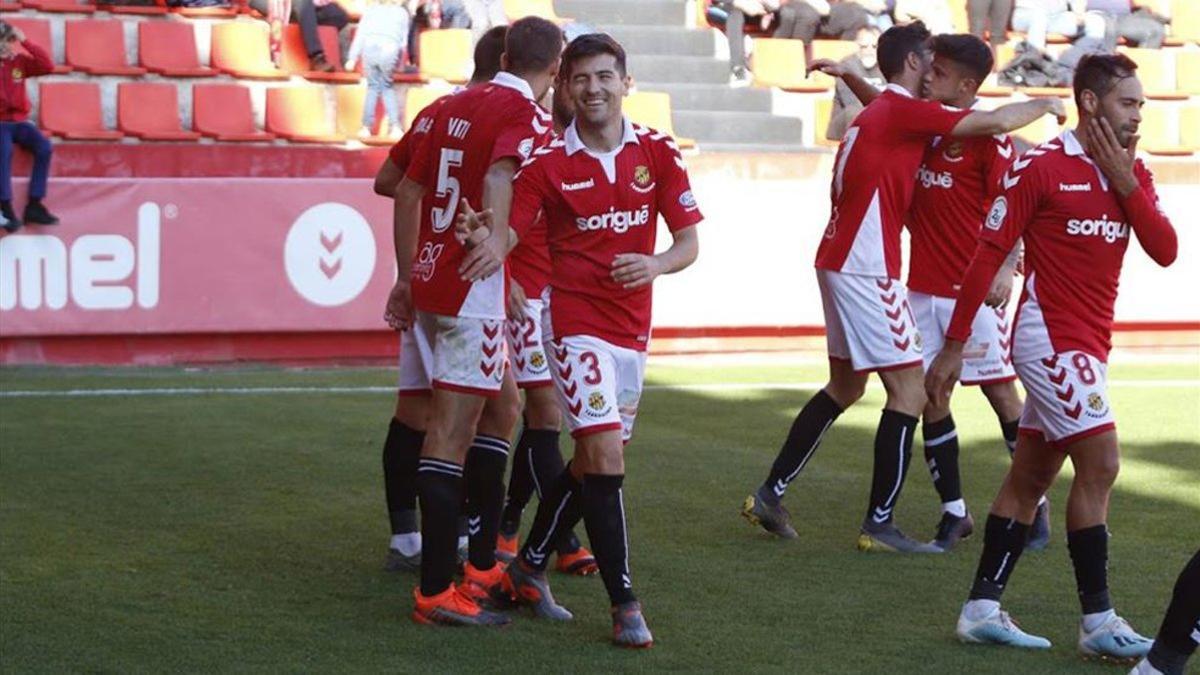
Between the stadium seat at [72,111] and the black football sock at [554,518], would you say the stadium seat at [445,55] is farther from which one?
the black football sock at [554,518]

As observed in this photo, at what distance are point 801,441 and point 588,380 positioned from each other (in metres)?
2.33

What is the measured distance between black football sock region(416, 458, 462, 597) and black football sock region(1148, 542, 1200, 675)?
231 centimetres

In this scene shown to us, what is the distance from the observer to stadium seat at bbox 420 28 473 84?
19141 mm

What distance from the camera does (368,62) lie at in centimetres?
Answer: 1800

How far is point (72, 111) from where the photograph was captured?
1738 cm

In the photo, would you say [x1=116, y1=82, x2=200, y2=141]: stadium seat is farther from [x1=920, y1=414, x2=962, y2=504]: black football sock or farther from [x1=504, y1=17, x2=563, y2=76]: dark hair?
[x1=504, y1=17, x2=563, y2=76]: dark hair

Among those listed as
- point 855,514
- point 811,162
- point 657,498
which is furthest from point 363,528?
point 811,162

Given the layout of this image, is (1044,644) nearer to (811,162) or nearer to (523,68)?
(523,68)

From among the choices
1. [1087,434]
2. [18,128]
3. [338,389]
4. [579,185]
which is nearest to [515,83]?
[579,185]

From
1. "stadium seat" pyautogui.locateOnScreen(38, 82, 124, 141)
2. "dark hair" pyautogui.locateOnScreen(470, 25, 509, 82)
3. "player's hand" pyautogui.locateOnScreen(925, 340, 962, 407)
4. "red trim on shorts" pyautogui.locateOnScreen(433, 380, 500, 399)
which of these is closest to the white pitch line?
"stadium seat" pyautogui.locateOnScreen(38, 82, 124, 141)

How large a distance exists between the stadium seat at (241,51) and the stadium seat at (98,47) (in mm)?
786

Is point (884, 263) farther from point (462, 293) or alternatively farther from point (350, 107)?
point (350, 107)

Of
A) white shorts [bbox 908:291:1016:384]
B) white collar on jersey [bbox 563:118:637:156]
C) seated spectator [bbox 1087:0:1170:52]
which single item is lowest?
white shorts [bbox 908:291:1016:384]

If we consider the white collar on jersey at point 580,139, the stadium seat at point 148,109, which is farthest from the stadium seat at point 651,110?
the white collar on jersey at point 580,139
